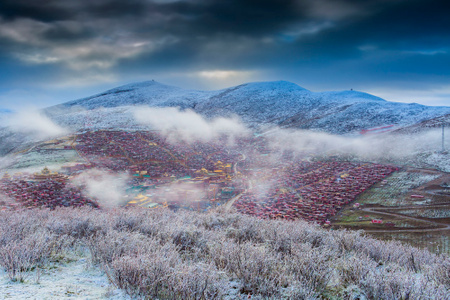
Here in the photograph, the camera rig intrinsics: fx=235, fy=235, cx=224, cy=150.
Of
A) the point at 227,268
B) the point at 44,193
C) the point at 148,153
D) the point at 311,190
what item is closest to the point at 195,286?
the point at 227,268

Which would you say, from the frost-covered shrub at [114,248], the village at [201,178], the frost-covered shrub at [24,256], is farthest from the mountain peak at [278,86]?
the frost-covered shrub at [24,256]

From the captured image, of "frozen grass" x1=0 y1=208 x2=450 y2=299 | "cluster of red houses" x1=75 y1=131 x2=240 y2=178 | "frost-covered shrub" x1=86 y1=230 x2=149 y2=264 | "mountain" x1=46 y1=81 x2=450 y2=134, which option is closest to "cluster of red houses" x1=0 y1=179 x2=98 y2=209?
"cluster of red houses" x1=75 y1=131 x2=240 y2=178

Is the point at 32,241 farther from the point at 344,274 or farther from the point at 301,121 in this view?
the point at 301,121

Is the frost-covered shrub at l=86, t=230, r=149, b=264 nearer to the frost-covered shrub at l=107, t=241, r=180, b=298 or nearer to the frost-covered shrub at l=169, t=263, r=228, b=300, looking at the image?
the frost-covered shrub at l=107, t=241, r=180, b=298

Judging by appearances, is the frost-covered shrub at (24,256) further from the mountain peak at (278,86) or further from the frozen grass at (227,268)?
the mountain peak at (278,86)

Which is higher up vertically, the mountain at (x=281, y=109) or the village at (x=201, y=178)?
the mountain at (x=281, y=109)

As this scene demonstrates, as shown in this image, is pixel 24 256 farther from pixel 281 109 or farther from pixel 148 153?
pixel 281 109
